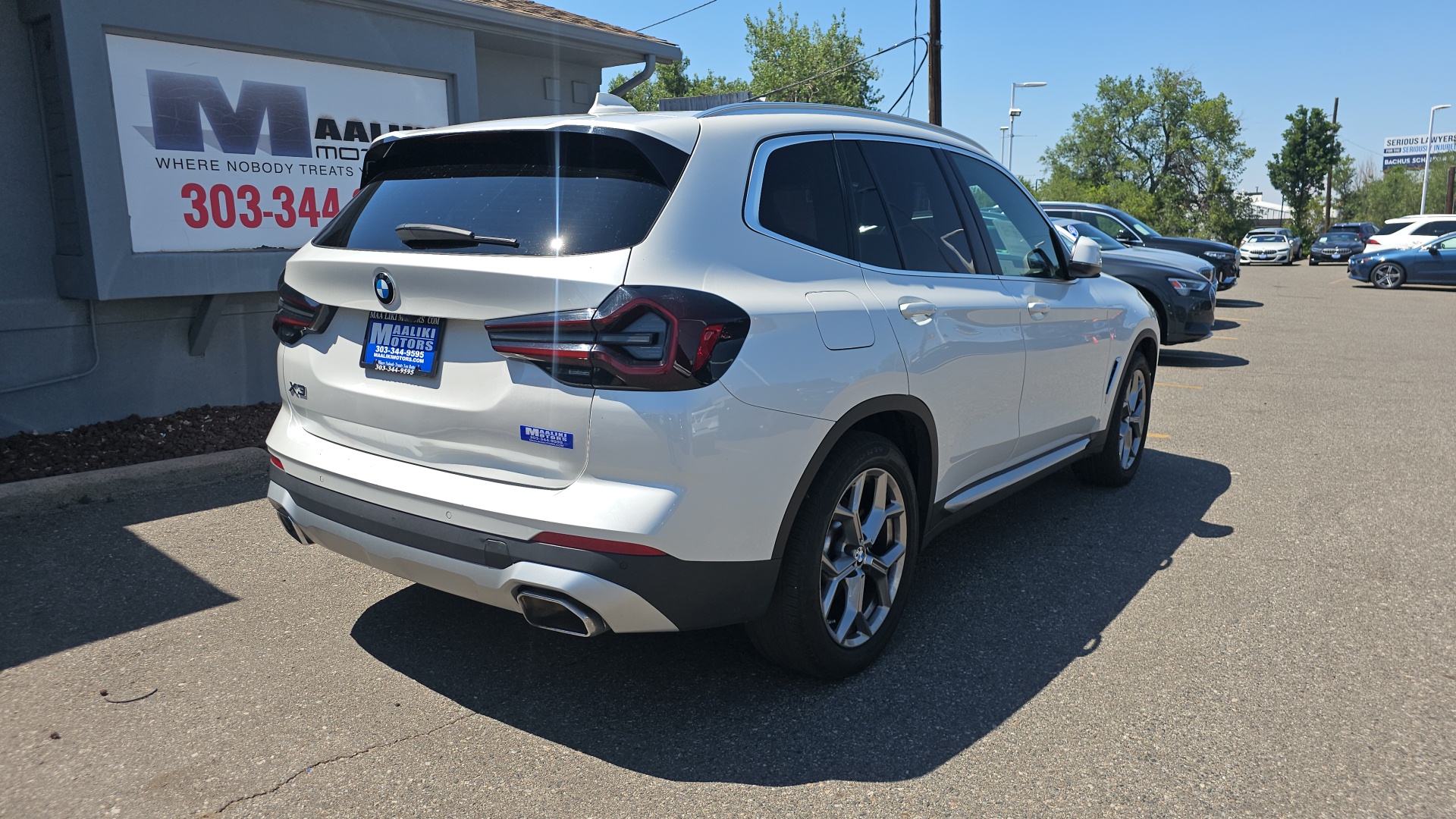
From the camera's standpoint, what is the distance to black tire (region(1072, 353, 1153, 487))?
223 inches

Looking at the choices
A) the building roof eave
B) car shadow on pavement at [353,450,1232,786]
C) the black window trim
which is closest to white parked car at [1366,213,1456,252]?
the building roof eave

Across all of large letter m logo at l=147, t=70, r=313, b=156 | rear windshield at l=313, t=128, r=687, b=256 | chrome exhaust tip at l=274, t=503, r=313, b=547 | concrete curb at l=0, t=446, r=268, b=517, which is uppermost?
large letter m logo at l=147, t=70, r=313, b=156

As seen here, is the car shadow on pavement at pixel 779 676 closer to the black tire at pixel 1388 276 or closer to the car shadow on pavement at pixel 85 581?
the car shadow on pavement at pixel 85 581

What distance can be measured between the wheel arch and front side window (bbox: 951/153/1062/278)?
1.09 m

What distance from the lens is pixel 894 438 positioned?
368cm

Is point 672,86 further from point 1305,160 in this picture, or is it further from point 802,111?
point 802,111

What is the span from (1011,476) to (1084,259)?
1.20 metres

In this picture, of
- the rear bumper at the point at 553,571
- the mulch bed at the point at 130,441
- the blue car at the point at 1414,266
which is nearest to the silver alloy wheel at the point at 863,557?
the rear bumper at the point at 553,571

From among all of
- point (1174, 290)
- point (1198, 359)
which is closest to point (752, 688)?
point (1174, 290)

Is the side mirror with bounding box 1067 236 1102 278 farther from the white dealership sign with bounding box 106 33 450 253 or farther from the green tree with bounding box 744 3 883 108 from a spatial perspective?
the green tree with bounding box 744 3 883 108

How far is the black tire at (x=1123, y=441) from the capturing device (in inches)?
223

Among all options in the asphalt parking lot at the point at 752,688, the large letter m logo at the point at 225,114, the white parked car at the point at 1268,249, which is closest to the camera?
the asphalt parking lot at the point at 752,688

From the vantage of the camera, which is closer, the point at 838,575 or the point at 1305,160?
the point at 838,575

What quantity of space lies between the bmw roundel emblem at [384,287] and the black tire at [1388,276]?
1063 inches
